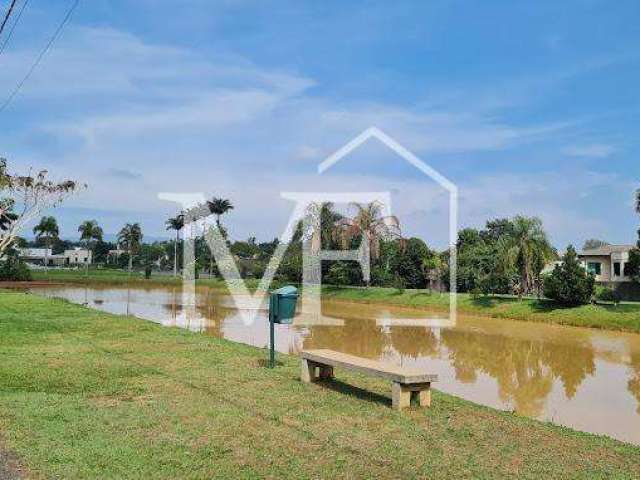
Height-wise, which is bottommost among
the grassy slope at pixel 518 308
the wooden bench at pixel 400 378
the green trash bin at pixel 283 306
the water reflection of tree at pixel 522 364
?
the water reflection of tree at pixel 522 364

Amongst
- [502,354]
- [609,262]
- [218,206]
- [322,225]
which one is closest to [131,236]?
[218,206]

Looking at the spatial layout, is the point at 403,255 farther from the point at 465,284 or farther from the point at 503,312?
the point at 503,312

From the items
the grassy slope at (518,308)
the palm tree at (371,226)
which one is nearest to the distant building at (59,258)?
the palm tree at (371,226)

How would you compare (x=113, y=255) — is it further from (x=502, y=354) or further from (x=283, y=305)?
(x=283, y=305)

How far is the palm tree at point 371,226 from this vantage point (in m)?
43.4

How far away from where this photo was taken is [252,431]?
19.8ft

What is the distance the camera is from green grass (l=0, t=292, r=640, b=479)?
504 cm

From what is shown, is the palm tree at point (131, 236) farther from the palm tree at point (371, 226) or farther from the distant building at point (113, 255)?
the palm tree at point (371, 226)

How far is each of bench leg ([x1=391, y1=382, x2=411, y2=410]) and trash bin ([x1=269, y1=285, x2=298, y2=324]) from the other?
112 inches

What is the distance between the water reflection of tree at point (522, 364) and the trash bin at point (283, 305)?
13.0ft

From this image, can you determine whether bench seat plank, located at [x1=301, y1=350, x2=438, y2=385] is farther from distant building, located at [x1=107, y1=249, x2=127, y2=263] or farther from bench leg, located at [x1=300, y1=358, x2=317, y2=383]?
distant building, located at [x1=107, y1=249, x2=127, y2=263]

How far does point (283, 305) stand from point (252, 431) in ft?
12.2

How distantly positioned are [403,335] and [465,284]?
777 inches

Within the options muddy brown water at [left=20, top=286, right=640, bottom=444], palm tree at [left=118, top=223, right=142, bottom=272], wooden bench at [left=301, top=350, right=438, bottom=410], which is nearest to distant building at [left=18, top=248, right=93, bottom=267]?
palm tree at [left=118, top=223, right=142, bottom=272]
